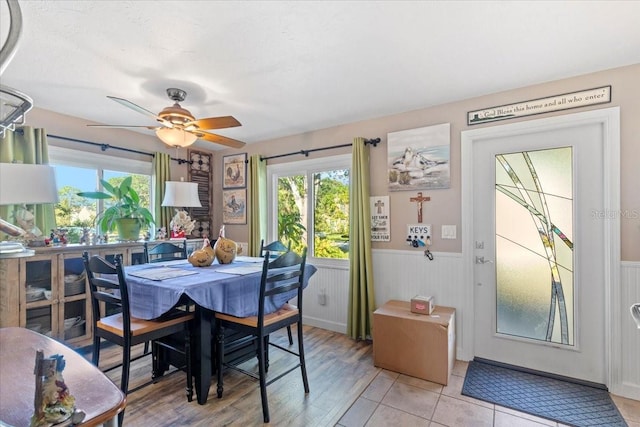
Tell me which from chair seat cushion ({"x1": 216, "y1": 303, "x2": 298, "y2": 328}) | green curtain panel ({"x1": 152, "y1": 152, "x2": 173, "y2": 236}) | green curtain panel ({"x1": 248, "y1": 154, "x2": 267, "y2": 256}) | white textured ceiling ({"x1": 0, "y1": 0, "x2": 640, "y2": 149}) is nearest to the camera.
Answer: white textured ceiling ({"x1": 0, "y1": 0, "x2": 640, "y2": 149})

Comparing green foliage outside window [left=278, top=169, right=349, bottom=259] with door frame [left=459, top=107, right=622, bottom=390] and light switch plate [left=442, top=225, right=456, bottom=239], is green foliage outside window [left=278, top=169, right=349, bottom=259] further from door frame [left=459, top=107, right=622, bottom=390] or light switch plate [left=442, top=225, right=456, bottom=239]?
door frame [left=459, top=107, right=622, bottom=390]

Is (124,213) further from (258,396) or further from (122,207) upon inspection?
(258,396)

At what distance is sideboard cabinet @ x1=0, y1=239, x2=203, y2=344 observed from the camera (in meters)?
2.54

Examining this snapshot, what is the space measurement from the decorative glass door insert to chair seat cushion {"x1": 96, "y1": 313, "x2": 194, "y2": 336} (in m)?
2.63

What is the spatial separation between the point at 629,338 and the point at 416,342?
4.85 feet

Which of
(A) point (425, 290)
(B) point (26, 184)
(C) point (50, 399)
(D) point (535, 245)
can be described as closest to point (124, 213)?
(B) point (26, 184)

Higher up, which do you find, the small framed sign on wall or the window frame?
the window frame

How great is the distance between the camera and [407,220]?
315 centimetres

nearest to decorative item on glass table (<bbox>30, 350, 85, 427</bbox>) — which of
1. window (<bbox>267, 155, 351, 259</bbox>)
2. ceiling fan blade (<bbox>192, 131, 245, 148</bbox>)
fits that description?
ceiling fan blade (<bbox>192, 131, 245, 148</bbox>)

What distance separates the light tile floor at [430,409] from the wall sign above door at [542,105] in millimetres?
2175

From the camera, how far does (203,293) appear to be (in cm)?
193

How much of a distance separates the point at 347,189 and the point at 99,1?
2627 mm

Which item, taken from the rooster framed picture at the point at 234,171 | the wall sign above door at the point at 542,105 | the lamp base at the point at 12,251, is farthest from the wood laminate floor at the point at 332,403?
the rooster framed picture at the point at 234,171

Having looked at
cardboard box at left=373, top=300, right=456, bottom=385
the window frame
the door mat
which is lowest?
the door mat
